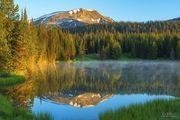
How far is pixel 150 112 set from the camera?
57.0 ft

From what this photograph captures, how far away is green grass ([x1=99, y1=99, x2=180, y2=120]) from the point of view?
53.8 feet

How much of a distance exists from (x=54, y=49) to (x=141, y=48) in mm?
41971

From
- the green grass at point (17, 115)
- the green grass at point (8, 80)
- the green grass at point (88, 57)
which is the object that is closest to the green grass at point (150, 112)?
the green grass at point (17, 115)

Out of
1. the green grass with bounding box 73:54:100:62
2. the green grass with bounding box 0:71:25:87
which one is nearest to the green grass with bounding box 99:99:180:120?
the green grass with bounding box 0:71:25:87

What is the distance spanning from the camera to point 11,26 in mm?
51531

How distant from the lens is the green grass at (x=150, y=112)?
16406 millimetres

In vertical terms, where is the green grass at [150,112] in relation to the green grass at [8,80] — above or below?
→ above

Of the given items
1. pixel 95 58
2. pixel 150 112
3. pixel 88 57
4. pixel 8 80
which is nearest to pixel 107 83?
pixel 8 80

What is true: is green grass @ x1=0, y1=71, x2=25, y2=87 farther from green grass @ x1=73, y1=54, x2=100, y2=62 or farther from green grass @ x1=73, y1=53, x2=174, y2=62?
green grass @ x1=73, y1=54, x2=100, y2=62

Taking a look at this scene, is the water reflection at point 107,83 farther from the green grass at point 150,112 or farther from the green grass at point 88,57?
the green grass at point 88,57

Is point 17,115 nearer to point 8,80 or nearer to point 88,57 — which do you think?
point 8,80

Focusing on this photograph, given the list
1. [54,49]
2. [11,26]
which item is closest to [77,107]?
[11,26]

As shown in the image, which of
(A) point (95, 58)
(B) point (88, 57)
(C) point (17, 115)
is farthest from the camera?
(B) point (88, 57)

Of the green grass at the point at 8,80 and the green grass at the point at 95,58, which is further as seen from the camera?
the green grass at the point at 95,58
